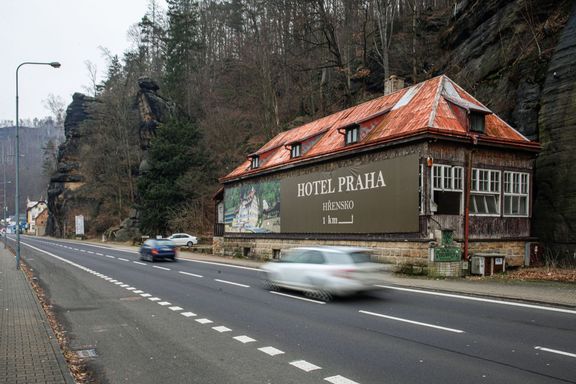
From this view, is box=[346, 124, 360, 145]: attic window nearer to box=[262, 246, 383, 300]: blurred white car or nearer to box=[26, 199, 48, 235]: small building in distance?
box=[262, 246, 383, 300]: blurred white car

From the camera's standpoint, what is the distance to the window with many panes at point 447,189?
59.8ft

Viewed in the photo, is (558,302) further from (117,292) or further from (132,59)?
(132,59)

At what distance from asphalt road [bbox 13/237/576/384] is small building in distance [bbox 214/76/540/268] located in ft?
15.8

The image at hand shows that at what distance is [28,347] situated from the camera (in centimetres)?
767

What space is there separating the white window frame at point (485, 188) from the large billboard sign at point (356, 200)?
290cm

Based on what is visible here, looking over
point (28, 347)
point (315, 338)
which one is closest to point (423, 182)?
point (315, 338)

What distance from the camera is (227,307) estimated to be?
467 inches

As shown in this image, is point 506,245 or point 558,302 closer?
point 558,302

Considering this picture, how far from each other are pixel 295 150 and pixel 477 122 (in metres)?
11.1

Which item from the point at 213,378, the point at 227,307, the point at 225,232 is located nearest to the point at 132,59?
the point at 225,232

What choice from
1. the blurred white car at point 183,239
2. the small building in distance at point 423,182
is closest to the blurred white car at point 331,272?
the small building in distance at point 423,182

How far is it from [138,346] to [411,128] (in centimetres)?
1438

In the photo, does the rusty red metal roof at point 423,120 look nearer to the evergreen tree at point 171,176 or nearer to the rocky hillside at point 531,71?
the rocky hillside at point 531,71

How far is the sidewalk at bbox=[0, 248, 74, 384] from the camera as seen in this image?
6.20m
